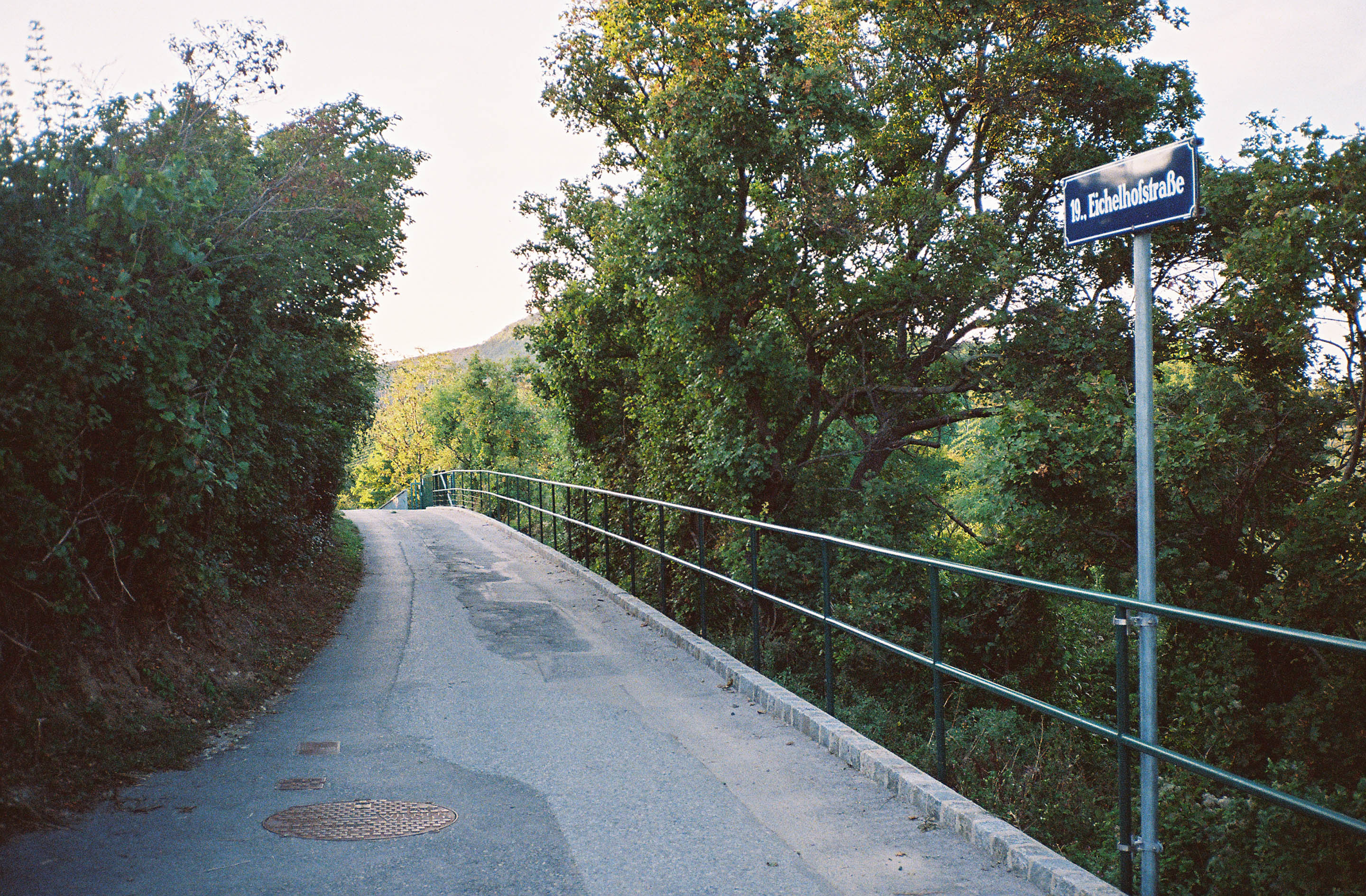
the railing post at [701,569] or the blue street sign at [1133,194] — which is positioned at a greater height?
the blue street sign at [1133,194]

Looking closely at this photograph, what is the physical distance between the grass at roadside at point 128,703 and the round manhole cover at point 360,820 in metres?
0.93

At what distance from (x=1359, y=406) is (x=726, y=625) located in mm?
9085

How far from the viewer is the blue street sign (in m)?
3.37

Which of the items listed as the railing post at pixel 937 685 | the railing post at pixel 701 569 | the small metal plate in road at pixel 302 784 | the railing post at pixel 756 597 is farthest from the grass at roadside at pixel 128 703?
the railing post at pixel 937 685

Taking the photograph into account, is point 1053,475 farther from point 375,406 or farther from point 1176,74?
point 375,406

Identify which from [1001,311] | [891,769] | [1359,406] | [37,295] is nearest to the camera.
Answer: [37,295]

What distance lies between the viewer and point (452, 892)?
374cm

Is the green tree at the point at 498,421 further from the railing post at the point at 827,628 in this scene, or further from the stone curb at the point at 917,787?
the railing post at the point at 827,628

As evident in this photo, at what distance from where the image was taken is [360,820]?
14.7ft

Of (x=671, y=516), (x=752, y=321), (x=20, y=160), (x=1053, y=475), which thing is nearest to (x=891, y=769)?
(x=20, y=160)

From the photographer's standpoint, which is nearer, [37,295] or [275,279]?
[37,295]

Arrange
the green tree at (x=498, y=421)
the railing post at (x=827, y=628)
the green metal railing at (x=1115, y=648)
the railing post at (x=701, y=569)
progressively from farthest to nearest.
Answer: the green tree at (x=498, y=421) → the railing post at (x=701, y=569) → the railing post at (x=827, y=628) → the green metal railing at (x=1115, y=648)

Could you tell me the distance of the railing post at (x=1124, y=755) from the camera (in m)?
3.54

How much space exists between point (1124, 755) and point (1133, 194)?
2.02m
